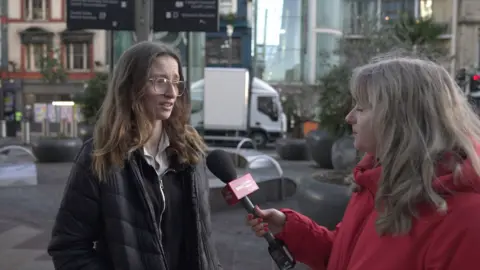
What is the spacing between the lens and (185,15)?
7.39 meters

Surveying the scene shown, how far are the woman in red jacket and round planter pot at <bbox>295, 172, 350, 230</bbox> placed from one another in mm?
4232

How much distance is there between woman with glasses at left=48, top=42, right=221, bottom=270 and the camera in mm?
1969

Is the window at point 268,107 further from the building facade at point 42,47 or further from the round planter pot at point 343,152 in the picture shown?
the building facade at point 42,47

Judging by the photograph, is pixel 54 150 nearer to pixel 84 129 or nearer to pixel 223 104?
pixel 84 129

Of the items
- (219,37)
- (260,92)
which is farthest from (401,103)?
(219,37)

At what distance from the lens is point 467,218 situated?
1.33 metres

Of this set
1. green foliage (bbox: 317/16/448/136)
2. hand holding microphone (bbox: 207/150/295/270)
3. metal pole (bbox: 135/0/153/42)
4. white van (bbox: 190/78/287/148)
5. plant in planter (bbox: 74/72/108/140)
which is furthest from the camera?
white van (bbox: 190/78/287/148)

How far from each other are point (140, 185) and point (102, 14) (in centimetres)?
568

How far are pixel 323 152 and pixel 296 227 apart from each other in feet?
38.7

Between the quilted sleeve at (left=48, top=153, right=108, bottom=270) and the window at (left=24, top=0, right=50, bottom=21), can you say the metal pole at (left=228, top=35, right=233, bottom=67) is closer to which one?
the window at (left=24, top=0, right=50, bottom=21)

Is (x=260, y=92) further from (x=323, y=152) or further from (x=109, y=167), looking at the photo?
(x=109, y=167)

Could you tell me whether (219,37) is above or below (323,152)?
above

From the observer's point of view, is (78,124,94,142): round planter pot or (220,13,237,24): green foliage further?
(220,13,237,24): green foliage

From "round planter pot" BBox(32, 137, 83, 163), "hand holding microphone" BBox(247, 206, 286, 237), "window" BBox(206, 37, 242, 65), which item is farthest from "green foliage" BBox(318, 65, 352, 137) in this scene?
"window" BBox(206, 37, 242, 65)
